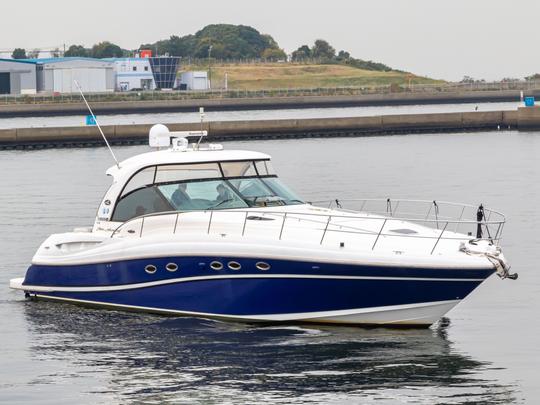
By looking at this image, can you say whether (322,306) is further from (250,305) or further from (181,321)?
(181,321)

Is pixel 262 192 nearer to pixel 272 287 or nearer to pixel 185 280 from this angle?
pixel 185 280

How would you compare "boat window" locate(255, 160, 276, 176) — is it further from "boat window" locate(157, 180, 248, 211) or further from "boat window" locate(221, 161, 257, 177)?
"boat window" locate(157, 180, 248, 211)

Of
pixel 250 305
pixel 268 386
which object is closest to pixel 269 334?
pixel 250 305

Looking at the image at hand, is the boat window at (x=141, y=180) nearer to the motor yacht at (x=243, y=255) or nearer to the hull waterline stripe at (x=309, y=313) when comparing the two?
the motor yacht at (x=243, y=255)

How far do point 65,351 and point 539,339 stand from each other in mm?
6791

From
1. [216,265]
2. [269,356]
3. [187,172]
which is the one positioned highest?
[187,172]

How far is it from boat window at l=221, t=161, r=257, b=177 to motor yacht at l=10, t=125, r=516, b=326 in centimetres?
2

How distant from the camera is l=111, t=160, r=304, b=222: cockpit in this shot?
19219 millimetres

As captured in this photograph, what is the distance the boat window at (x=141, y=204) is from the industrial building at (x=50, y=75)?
12001 centimetres

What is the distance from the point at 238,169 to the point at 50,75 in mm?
122815

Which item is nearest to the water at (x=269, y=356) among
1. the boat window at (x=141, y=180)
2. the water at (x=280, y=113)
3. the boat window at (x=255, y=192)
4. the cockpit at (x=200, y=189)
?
the cockpit at (x=200, y=189)

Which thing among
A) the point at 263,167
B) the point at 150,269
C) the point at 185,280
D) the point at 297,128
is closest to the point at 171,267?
the point at 185,280

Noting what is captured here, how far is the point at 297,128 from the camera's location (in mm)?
74500

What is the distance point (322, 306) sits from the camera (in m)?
17.5
